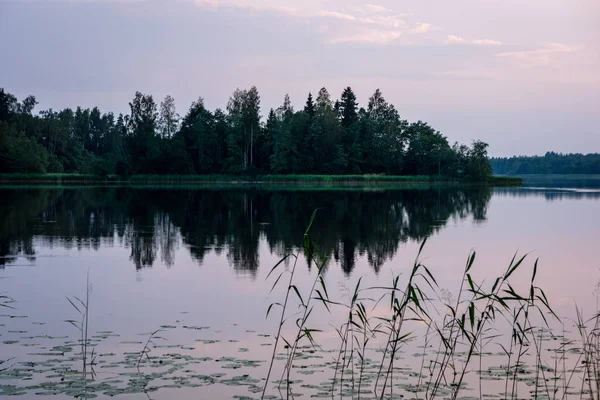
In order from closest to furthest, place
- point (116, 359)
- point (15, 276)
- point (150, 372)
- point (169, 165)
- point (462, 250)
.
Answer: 1. point (150, 372)
2. point (116, 359)
3. point (15, 276)
4. point (462, 250)
5. point (169, 165)

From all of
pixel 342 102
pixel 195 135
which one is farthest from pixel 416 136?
pixel 195 135

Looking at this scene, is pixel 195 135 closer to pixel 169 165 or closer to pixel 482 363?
pixel 169 165

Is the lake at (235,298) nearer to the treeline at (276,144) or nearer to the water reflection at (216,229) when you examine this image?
the water reflection at (216,229)

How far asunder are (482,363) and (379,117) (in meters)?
106

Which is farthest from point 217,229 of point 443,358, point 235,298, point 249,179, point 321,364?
point 249,179

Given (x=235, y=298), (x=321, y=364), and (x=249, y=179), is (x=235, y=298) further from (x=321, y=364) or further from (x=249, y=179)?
(x=249, y=179)

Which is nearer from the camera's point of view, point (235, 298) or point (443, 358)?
point (443, 358)

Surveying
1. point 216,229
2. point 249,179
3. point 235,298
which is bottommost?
point 235,298

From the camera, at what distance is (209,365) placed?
8.67 m

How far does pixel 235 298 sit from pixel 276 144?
89.3 metres

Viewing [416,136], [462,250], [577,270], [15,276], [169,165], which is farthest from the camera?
[416,136]

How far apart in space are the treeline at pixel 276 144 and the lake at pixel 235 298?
7109 cm

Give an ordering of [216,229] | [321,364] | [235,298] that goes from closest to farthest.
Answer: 1. [321,364]
2. [235,298]
3. [216,229]

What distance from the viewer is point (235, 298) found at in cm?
1352
